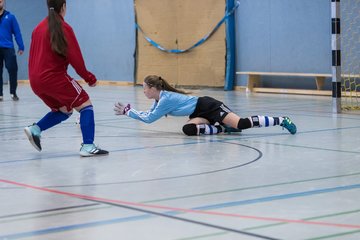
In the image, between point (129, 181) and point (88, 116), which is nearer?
point (129, 181)

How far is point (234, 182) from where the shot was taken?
17.3 ft

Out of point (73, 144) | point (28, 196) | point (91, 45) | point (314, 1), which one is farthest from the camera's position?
point (91, 45)

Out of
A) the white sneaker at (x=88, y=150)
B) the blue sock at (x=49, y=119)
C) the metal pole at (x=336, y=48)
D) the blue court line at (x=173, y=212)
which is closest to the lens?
the blue court line at (x=173, y=212)

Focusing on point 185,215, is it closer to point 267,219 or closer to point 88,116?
point 267,219

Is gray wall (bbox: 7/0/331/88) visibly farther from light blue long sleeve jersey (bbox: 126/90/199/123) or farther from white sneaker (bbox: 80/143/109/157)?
white sneaker (bbox: 80/143/109/157)

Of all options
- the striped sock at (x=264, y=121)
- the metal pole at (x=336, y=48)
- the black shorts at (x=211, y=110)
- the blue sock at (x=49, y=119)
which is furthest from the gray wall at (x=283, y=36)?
the blue sock at (x=49, y=119)

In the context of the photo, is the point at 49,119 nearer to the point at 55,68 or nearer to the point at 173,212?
the point at 55,68

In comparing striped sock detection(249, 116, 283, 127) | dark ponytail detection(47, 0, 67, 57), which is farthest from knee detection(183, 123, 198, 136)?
dark ponytail detection(47, 0, 67, 57)

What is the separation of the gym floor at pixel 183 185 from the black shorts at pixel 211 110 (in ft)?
0.74

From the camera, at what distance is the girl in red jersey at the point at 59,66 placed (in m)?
6.62

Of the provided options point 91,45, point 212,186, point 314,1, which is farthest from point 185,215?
point 91,45

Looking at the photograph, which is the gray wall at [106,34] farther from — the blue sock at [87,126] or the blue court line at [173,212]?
the blue court line at [173,212]

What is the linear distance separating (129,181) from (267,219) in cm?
158

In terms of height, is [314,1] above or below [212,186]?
above
